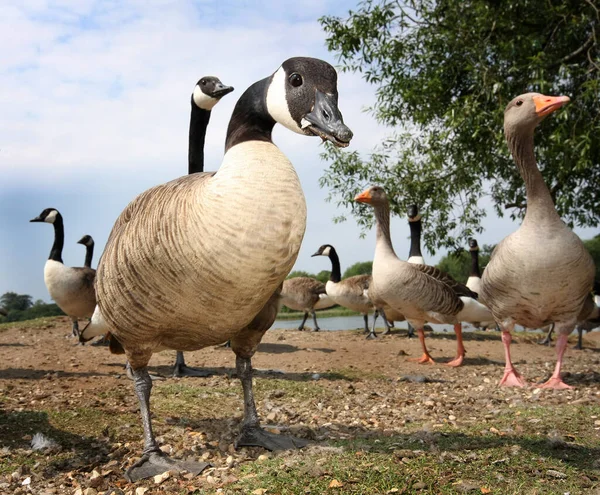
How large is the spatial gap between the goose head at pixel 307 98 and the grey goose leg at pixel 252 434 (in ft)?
6.70

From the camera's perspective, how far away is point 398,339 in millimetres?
13875

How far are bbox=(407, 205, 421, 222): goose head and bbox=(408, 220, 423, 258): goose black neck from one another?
8 centimetres

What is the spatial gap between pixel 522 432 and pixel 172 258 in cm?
348

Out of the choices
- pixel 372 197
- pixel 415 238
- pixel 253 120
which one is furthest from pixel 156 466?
pixel 415 238

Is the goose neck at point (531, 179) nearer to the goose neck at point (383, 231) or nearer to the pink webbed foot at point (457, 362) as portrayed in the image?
the goose neck at point (383, 231)

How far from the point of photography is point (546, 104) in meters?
7.32

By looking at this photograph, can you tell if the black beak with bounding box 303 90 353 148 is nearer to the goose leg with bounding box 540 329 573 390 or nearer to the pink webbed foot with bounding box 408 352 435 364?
the goose leg with bounding box 540 329 573 390

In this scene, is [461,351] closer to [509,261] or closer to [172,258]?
[509,261]

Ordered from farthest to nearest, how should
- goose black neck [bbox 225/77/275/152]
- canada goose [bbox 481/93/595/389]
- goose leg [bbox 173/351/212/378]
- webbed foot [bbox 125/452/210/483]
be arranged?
goose leg [bbox 173/351/212/378]
canada goose [bbox 481/93/595/389]
webbed foot [bbox 125/452/210/483]
goose black neck [bbox 225/77/275/152]

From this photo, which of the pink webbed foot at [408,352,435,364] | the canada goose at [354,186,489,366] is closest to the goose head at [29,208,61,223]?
the canada goose at [354,186,489,366]

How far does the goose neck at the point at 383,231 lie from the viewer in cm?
1073

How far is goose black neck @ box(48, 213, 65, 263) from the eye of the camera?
1326 centimetres

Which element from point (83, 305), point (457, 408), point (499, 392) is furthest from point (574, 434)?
point (83, 305)

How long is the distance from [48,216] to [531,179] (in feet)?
41.3
